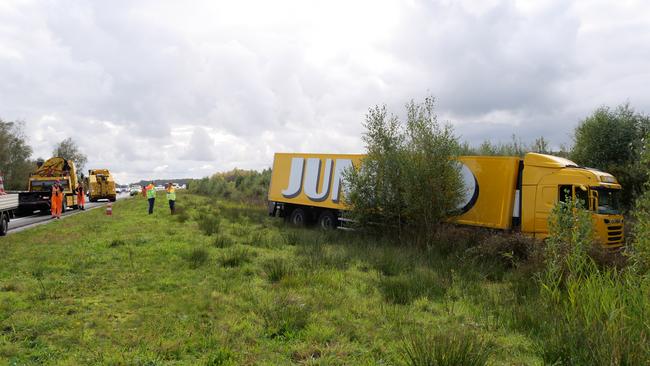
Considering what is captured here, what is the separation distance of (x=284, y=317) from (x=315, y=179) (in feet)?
41.3

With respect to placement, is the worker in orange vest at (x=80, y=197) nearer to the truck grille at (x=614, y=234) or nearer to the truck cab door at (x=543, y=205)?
the truck cab door at (x=543, y=205)

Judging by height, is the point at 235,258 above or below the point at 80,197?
below

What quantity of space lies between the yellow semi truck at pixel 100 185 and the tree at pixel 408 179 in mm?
34425

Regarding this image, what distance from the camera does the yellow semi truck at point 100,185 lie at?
40781mm

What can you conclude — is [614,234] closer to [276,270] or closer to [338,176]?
[276,270]

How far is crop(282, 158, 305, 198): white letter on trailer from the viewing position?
1930 centimetres

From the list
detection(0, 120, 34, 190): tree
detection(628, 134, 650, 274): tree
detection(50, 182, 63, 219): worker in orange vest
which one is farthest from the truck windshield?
detection(0, 120, 34, 190): tree

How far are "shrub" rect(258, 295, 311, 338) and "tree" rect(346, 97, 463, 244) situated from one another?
6980mm

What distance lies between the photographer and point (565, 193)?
11672mm

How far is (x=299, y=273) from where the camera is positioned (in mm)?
8711

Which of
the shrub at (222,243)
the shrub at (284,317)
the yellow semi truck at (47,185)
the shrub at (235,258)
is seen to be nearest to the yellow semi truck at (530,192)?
the shrub at (222,243)

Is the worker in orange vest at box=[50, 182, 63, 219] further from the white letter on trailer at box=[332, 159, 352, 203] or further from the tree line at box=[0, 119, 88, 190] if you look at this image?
the tree line at box=[0, 119, 88, 190]

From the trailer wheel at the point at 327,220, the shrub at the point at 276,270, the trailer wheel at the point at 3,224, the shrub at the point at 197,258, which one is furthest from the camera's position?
the trailer wheel at the point at 327,220

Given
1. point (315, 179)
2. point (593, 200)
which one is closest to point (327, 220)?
point (315, 179)
